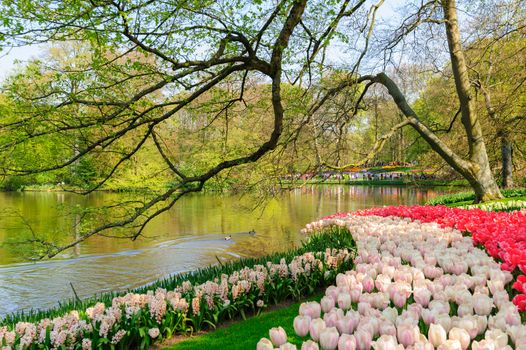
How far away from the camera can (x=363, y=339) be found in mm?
1830

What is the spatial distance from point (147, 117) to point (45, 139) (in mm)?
1433

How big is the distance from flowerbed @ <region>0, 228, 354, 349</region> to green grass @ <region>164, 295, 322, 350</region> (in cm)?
17

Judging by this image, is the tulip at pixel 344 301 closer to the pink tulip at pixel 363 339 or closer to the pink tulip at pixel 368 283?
the pink tulip at pixel 368 283

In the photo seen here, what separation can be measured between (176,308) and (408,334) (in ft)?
9.27

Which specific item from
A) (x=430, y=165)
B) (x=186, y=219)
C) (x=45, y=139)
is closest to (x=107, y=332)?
(x=45, y=139)

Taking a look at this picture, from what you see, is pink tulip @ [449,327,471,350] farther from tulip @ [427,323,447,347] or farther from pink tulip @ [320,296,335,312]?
pink tulip @ [320,296,335,312]

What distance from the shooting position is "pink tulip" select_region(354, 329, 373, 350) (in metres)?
1.82

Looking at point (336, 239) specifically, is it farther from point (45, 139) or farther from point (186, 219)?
point (186, 219)

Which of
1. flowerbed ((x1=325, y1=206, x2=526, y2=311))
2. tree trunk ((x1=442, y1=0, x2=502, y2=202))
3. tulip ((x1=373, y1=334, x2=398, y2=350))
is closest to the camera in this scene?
tulip ((x1=373, y1=334, x2=398, y2=350))

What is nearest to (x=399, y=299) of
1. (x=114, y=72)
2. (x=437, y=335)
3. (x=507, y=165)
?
(x=437, y=335)

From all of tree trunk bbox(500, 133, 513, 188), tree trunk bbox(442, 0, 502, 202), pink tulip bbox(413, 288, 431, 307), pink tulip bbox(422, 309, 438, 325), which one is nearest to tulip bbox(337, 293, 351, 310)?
pink tulip bbox(413, 288, 431, 307)

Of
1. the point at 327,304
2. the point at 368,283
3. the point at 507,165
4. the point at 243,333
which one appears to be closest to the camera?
the point at 327,304

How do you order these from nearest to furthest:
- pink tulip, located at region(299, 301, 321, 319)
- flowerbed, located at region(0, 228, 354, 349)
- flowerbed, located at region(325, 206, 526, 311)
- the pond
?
pink tulip, located at region(299, 301, 321, 319) < flowerbed, located at region(325, 206, 526, 311) < flowerbed, located at region(0, 228, 354, 349) < the pond

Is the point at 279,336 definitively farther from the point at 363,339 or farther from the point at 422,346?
the point at 422,346
